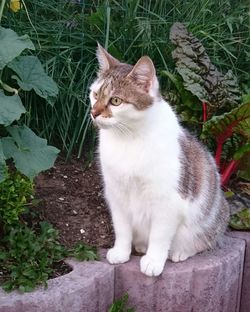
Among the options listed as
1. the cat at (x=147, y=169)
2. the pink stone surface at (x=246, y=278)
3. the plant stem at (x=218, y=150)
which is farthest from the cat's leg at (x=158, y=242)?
the plant stem at (x=218, y=150)

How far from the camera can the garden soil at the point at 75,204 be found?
107 inches

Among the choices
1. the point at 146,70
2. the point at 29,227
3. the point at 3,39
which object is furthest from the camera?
the point at 29,227

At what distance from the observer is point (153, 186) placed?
7.63ft

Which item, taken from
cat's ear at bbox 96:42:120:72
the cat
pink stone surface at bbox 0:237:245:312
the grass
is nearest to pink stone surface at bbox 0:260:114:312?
pink stone surface at bbox 0:237:245:312

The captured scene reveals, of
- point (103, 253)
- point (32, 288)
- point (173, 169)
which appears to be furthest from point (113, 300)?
point (173, 169)

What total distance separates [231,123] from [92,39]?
0.92 meters

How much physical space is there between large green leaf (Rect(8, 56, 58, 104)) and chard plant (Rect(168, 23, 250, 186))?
2.13ft

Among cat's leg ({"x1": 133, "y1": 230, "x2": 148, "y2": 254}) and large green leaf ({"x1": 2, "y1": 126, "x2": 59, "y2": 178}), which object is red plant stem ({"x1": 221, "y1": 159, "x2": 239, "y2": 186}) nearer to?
cat's leg ({"x1": 133, "y1": 230, "x2": 148, "y2": 254})

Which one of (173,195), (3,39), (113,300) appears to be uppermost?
(3,39)

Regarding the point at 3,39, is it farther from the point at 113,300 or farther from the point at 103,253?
the point at 113,300

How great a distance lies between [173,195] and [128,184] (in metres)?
0.17

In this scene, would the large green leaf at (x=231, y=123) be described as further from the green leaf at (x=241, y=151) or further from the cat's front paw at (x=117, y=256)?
the cat's front paw at (x=117, y=256)

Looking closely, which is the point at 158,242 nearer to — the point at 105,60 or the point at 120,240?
the point at 120,240

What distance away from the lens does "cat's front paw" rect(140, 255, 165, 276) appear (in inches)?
95.6
